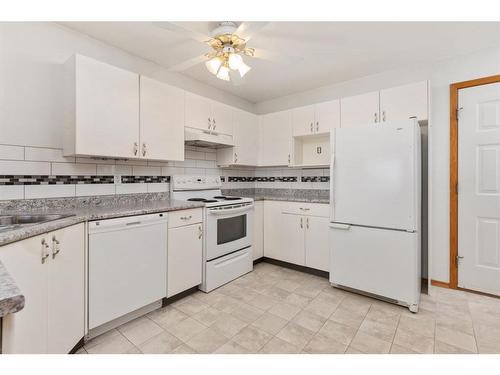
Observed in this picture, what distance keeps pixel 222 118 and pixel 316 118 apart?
3.78 feet

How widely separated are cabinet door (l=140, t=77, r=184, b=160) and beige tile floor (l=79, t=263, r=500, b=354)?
1.42 metres

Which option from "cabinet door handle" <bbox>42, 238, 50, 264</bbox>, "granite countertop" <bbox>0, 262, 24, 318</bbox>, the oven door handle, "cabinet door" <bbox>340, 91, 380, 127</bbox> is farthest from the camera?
"cabinet door" <bbox>340, 91, 380, 127</bbox>

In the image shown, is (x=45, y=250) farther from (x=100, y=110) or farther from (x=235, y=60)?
(x=235, y=60)

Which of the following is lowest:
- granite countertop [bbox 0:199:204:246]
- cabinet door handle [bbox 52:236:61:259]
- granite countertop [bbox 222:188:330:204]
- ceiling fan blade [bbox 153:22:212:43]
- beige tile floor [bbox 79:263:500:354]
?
beige tile floor [bbox 79:263:500:354]

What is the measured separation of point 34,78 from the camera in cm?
187

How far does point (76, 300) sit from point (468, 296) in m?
3.30

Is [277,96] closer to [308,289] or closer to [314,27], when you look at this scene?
[314,27]

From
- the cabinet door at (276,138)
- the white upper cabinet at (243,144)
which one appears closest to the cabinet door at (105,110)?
the white upper cabinet at (243,144)

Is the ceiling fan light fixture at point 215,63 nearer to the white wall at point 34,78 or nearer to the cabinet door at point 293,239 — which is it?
the white wall at point 34,78

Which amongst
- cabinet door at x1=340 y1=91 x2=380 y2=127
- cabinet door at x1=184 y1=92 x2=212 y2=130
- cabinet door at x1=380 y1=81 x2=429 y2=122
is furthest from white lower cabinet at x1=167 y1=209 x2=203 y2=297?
cabinet door at x1=380 y1=81 x2=429 y2=122

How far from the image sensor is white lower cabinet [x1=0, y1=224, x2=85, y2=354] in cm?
111

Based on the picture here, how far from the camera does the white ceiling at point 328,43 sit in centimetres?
200

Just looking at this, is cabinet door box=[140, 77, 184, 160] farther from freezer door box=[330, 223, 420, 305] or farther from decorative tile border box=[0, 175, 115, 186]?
freezer door box=[330, 223, 420, 305]
